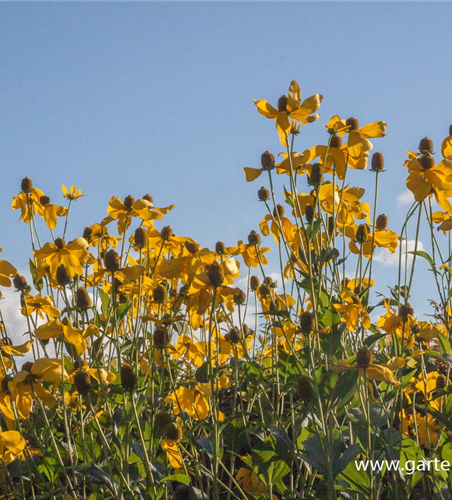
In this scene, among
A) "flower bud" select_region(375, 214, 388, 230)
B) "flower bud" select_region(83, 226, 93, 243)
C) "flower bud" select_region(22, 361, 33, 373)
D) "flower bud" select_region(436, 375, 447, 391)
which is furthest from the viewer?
"flower bud" select_region(83, 226, 93, 243)

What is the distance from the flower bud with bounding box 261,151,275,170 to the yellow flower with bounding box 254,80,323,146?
0.66 feet

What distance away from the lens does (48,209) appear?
2.87 metres

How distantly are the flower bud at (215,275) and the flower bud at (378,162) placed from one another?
3.03 feet

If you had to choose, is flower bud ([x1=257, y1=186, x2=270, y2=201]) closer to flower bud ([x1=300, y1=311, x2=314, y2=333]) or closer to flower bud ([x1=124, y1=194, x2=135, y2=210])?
flower bud ([x1=124, y1=194, x2=135, y2=210])

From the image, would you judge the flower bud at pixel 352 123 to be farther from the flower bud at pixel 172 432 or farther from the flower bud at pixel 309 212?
the flower bud at pixel 172 432

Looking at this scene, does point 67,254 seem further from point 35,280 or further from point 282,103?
point 282,103

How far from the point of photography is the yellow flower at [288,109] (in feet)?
6.44

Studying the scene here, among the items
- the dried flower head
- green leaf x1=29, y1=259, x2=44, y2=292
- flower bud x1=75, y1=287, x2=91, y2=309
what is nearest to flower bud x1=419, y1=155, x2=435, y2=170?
the dried flower head

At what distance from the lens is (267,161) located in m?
2.20

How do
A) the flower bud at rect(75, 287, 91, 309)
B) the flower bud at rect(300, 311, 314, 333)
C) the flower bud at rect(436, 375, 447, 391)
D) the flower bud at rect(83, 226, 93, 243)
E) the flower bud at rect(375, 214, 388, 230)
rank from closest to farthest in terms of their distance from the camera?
the flower bud at rect(300, 311, 314, 333) < the flower bud at rect(75, 287, 91, 309) < the flower bud at rect(436, 375, 447, 391) < the flower bud at rect(375, 214, 388, 230) < the flower bud at rect(83, 226, 93, 243)

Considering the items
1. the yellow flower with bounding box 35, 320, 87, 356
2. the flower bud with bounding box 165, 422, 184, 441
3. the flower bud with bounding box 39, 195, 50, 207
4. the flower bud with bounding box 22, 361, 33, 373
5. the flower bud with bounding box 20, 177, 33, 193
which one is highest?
the flower bud with bounding box 20, 177, 33, 193

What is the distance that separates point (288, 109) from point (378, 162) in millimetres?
Result: 714

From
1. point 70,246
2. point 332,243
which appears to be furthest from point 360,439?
point 70,246

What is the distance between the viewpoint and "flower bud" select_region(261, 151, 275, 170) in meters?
2.20
